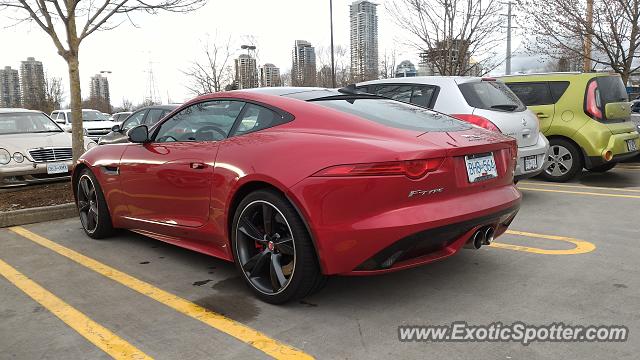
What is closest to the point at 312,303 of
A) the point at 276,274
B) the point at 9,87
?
the point at 276,274

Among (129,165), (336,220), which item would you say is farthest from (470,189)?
(129,165)

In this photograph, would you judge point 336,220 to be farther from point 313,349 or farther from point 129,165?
point 129,165

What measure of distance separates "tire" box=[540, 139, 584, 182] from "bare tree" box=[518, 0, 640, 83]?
6457 millimetres

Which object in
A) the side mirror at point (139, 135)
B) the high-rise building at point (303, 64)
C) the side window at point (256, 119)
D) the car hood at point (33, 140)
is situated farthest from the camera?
the high-rise building at point (303, 64)

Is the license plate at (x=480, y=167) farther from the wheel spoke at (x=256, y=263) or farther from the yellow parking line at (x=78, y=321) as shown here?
the yellow parking line at (x=78, y=321)

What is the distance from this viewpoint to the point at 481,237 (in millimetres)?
3238

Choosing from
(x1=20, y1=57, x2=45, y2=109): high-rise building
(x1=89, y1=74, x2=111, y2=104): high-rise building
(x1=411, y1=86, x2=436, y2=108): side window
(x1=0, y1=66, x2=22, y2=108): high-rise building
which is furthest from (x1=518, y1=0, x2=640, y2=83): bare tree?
(x1=89, y1=74, x2=111, y2=104): high-rise building

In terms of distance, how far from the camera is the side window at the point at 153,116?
1057 centimetres

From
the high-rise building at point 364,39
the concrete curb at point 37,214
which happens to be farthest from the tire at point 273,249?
the high-rise building at point 364,39

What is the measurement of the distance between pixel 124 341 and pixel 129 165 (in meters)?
2.01

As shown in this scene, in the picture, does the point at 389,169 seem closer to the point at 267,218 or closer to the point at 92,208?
the point at 267,218

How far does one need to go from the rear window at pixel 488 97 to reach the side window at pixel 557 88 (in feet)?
5.72

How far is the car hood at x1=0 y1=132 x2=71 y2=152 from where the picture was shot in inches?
278

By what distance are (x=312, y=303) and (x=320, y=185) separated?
851mm
